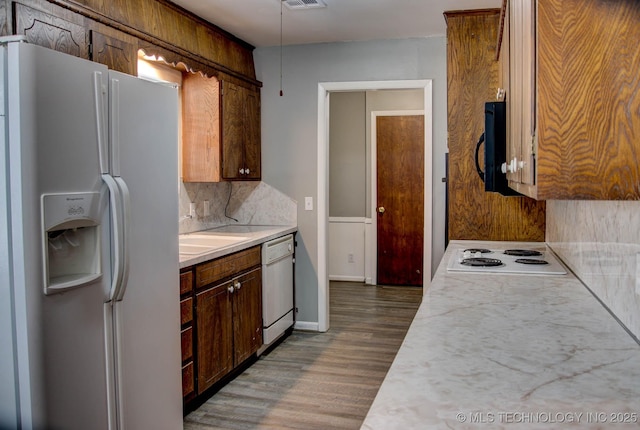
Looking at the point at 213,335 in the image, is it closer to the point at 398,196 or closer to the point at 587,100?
the point at 587,100

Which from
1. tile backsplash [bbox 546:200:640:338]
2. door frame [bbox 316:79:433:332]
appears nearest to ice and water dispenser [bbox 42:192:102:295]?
tile backsplash [bbox 546:200:640:338]

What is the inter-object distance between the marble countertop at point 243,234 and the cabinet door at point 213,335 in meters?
0.20

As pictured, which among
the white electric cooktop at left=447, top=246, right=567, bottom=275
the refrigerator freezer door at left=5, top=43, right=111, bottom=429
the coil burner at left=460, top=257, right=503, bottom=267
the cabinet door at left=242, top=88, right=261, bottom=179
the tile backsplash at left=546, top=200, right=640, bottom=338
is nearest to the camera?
the tile backsplash at left=546, top=200, right=640, bottom=338

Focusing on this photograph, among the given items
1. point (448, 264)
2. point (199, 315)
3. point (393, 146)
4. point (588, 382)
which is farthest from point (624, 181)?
point (393, 146)

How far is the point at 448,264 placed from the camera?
260 centimetres

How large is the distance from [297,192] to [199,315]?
178 cm

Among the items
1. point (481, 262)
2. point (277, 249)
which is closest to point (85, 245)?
point (481, 262)

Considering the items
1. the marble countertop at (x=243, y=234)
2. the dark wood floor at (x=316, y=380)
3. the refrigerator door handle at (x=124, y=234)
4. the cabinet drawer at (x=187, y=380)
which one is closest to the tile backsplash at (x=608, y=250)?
the dark wood floor at (x=316, y=380)

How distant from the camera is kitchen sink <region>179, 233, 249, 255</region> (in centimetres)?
319

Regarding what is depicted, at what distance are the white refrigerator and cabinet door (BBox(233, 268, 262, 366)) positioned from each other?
0.93 metres

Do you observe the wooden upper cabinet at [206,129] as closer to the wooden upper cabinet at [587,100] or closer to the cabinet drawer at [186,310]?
the cabinet drawer at [186,310]

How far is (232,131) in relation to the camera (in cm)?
413

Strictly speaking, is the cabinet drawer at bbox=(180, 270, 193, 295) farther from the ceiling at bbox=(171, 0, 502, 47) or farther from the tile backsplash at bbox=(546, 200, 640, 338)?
the tile backsplash at bbox=(546, 200, 640, 338)

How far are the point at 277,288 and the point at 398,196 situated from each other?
2699 millimetres
